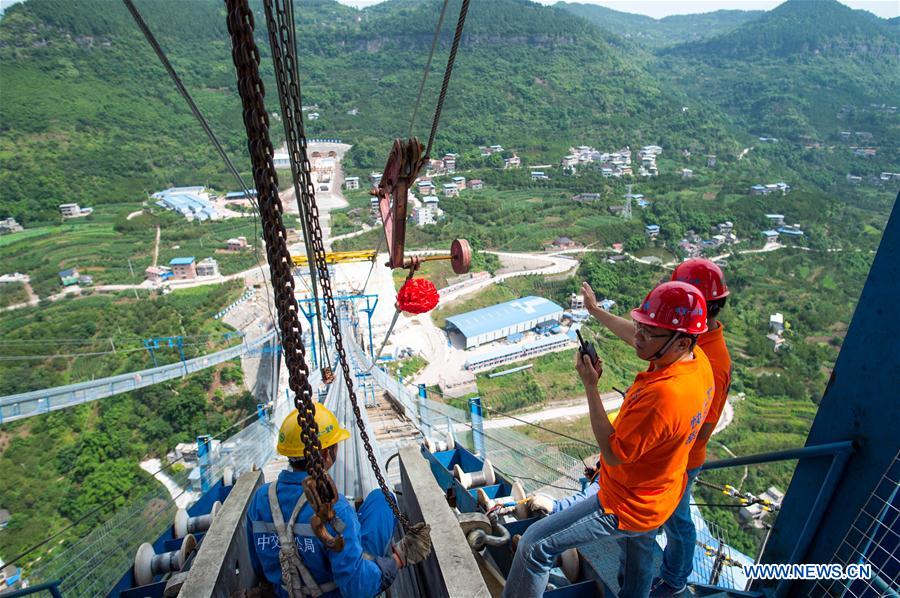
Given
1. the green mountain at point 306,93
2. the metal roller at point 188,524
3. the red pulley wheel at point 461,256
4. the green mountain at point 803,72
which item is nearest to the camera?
the metal roller at point 188,524

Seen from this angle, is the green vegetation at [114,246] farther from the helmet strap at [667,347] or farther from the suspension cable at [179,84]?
the helmet strap at [667,347]

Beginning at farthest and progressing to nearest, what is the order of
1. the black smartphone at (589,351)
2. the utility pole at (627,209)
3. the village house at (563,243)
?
1. the utility pole at (627,209)
2. the village house at (563,243)
3. the black smartphone at (589,351)

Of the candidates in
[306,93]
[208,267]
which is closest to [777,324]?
[208,267]

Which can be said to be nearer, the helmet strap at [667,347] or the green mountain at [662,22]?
the helmet strap at [667,347]

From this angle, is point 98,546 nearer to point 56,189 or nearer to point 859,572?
point 859,572

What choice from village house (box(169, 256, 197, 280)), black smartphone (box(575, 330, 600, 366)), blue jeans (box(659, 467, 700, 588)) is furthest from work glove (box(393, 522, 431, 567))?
village house (box(169, 256, 197, 280))

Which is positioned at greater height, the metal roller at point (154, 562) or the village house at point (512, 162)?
the metal roller at point (154, 562)

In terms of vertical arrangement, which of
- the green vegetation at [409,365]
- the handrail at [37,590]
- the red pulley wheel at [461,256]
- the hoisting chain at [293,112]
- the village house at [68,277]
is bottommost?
the green vegetation at [409,365]

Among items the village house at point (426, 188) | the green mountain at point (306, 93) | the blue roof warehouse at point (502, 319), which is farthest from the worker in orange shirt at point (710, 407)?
the village house at point (426, 188)
